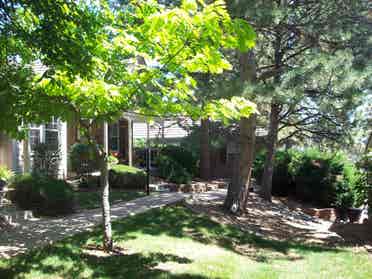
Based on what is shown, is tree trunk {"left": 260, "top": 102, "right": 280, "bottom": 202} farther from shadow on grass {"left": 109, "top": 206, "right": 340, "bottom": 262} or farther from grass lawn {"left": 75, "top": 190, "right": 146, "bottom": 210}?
shadow on grass {"left": 109, "top": 206, "right": 340, "bottom": 262}

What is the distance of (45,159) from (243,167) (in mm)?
6881

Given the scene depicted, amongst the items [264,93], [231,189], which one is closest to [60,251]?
[264,93]

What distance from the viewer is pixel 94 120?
658cm

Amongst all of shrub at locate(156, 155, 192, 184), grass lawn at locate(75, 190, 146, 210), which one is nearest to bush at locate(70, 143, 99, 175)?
grass lawn at locate(75, 190, 146, 210)

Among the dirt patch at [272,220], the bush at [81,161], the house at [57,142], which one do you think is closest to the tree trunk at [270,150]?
the dirt patch at [272,220]

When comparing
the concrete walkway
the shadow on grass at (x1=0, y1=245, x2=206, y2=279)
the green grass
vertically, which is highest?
the green grass

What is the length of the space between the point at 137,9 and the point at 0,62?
80.3 inches

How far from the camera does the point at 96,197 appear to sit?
12.8m

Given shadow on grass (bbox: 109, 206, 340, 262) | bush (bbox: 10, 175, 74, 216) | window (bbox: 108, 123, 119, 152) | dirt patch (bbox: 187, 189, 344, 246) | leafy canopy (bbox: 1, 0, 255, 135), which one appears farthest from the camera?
window (bbox: 108, 123, 119, 152)

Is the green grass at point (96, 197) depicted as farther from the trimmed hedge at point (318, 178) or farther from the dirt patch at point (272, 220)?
the trimmed hedge at point (318, 178)

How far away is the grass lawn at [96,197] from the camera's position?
11586 millimetres

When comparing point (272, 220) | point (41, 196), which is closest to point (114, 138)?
point (272, 220)

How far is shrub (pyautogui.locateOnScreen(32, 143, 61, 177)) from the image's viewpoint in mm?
14175

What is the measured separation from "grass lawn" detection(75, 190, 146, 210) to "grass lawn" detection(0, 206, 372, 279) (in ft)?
6.70
